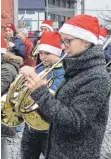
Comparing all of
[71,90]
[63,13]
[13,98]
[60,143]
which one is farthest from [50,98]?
[63,13]

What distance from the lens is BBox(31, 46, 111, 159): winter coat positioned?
7.70 feet

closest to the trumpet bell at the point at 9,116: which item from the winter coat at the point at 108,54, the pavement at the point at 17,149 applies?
the pavement at the point at 17,149

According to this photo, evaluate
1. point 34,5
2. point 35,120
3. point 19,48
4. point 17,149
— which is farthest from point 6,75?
point 34,5

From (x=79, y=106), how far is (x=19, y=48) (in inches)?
211

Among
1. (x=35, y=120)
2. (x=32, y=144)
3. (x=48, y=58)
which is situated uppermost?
(x=48, y=58)

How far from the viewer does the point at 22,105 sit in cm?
299

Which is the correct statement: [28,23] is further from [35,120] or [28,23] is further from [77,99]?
[77,99]

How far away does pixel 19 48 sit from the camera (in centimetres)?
762

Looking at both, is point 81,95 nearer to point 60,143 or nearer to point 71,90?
point 71,90

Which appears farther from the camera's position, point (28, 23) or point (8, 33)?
point (28, 23)

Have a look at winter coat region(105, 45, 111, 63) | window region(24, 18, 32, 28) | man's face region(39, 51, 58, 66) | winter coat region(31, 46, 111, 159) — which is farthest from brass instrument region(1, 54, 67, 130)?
window region(24, 18, 32, 28)

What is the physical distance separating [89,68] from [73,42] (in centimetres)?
18

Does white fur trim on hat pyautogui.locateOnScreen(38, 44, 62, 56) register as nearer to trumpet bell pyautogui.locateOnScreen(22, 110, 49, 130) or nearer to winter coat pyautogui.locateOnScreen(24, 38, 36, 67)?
trumpet bell pyautogui.locateOnScreen(22, 110, 49, 130)

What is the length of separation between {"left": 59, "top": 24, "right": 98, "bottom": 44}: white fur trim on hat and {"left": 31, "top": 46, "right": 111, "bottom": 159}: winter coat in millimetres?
64
